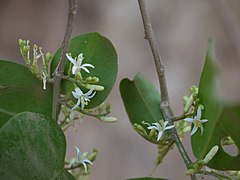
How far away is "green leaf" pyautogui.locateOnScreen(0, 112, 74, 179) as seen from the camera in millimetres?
609

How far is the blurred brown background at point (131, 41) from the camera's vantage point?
89.0 inches

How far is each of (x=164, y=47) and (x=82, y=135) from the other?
0.56 meters

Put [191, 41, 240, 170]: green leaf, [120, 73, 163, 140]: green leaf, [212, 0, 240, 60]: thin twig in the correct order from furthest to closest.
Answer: [212, 0, 240, 60]: thin twig, [120, 73, 163, 140]: green leaf, [191, 41, 240, 170]: green leaf

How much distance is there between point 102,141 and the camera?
226 centimetres

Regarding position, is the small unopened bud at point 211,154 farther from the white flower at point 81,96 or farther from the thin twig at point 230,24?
the thin twig at point 230,24

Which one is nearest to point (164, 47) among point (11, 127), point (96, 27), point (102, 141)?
point (96, 27)

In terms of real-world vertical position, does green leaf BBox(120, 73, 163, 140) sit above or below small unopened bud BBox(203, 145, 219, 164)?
above

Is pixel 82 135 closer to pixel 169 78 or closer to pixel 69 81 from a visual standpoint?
pixel 169 78

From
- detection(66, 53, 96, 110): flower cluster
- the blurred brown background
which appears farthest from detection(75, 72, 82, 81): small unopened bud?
the blurred brown background

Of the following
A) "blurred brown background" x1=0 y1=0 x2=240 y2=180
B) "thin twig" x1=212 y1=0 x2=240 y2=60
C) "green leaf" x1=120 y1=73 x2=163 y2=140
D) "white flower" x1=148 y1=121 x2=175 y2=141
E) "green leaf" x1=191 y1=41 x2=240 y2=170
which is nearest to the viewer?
"green leaf" x1=191 y1=41 x2=240 y2=170

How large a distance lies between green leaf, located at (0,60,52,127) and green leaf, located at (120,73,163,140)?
0.15 metres

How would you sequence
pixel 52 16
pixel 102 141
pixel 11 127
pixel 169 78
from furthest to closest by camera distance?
pixel 52 16 → pixel 169 78 → pixel 102 141 → pixel 11 127

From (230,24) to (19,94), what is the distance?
1865 mm

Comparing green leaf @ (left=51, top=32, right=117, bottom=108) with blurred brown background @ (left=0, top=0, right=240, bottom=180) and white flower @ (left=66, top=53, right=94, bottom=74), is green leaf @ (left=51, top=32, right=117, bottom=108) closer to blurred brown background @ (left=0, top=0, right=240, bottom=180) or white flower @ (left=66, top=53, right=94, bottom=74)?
white flower @ (left=66, top=53, right=94, bottom=74)
